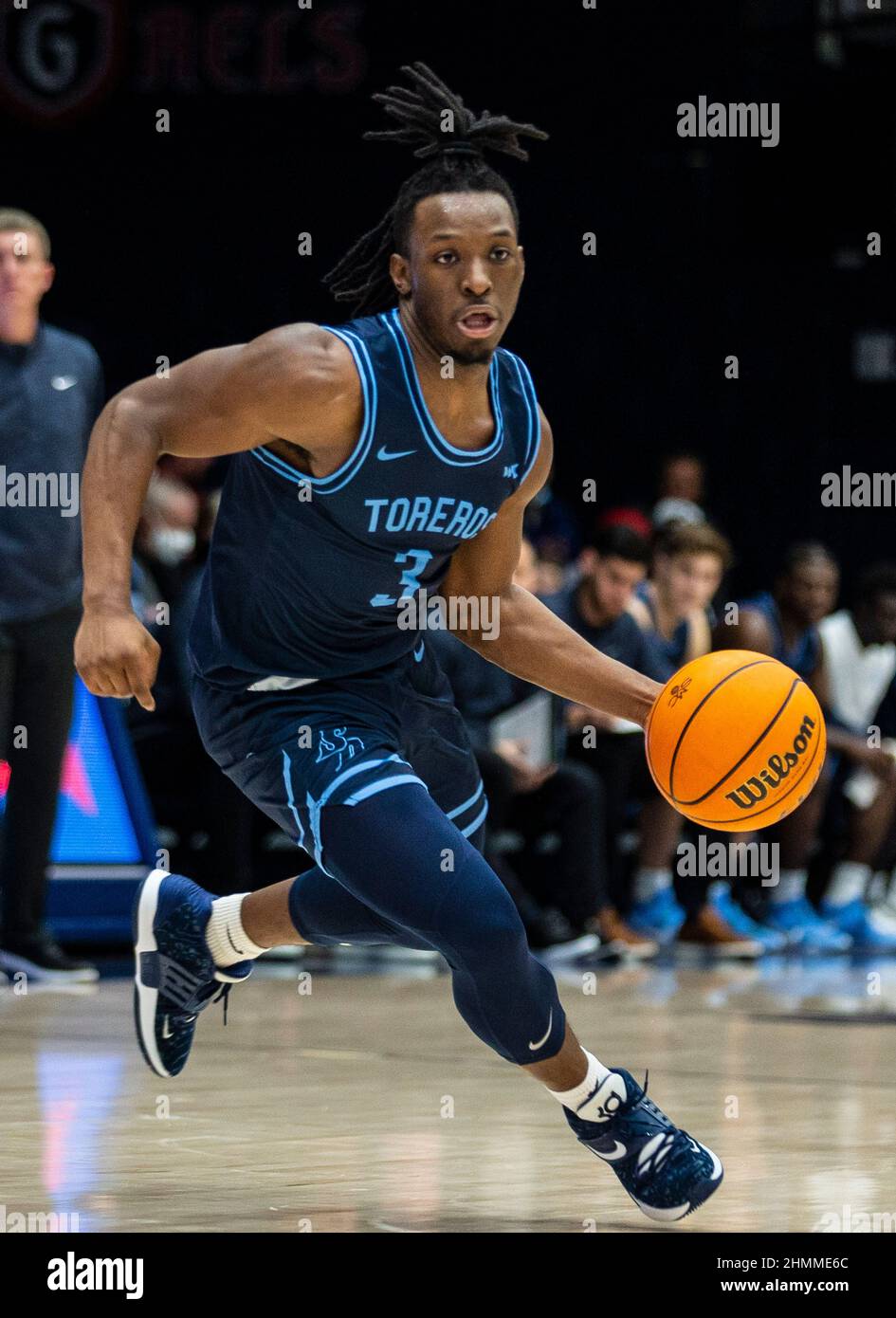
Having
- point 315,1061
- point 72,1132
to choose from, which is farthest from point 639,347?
point 72,1132

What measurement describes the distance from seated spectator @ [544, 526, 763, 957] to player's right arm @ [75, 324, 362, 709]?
5112 millimetres

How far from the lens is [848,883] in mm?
9531

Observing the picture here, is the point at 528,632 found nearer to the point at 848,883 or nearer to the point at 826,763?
the point at 826,763

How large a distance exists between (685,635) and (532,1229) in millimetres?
5959

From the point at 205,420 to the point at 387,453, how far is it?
318 mm

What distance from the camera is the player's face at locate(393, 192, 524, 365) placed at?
12.1ft

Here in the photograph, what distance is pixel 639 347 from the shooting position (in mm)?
13156

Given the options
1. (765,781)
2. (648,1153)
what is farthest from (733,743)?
(648,1153)

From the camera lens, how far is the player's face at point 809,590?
9.55 m

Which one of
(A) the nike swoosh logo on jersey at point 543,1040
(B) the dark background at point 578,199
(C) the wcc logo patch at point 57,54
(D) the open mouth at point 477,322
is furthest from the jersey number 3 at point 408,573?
(C) the wcc logo patch at point 57,54

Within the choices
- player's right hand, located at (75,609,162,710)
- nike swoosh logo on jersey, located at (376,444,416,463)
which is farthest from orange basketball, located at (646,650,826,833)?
player's right hand, located at (75,609,162,710)

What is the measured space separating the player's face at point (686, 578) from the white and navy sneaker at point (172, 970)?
16.1 ft

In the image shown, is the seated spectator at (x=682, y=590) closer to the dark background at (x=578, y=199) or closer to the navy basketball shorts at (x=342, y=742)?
the dark background at (x=578, y=199)
